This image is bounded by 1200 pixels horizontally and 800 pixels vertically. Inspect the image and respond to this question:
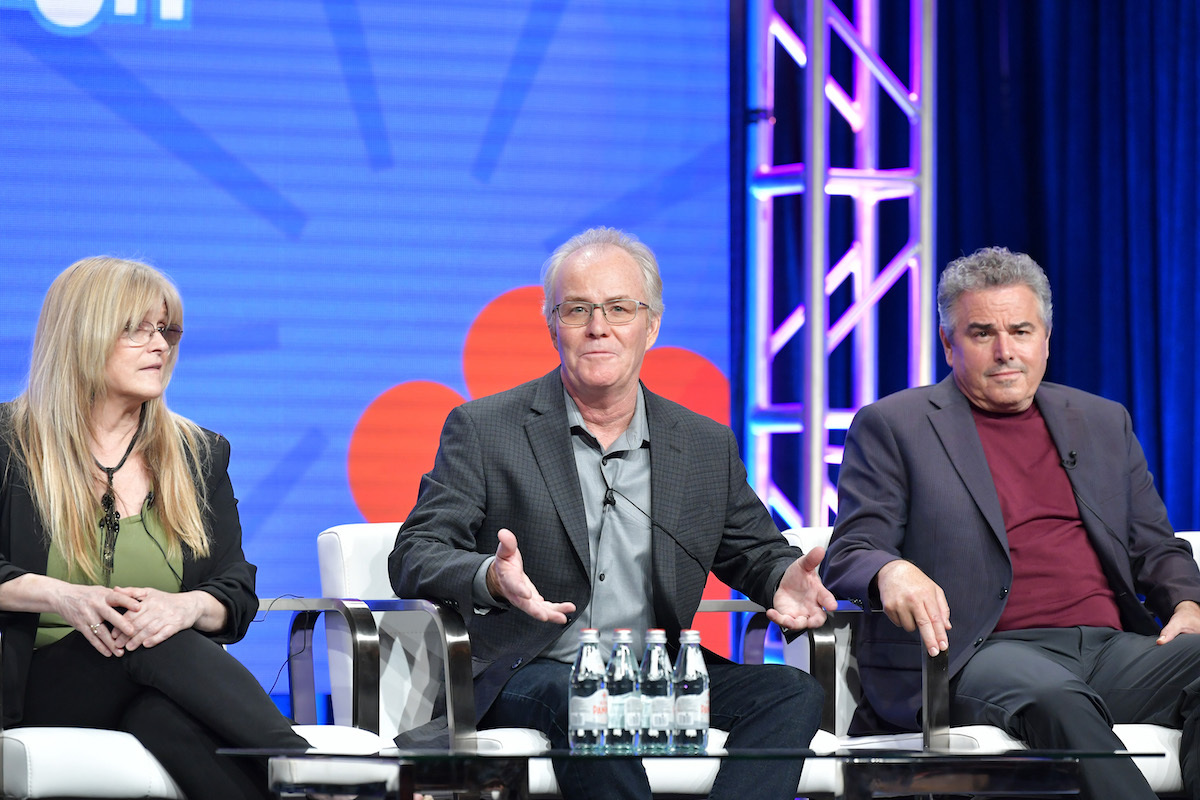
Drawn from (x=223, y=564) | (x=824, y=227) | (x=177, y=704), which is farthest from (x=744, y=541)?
(x=824, y=227)

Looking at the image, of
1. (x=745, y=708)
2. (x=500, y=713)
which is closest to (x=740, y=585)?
(x=745, y=708)

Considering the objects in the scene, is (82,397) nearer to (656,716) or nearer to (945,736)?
(656,716)

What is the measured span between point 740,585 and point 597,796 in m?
0.74

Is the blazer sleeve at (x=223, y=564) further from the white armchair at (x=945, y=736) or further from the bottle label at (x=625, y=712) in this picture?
the white armchair at (x=945, y=736)

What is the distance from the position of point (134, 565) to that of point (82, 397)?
339 millimetres

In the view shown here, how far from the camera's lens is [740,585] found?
113 inches

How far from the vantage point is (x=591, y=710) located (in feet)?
6.71

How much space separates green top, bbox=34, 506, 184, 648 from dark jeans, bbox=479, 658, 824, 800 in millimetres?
656

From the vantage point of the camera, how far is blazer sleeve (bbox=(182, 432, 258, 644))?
252 centimetres

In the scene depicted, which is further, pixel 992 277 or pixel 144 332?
pixel 992 277

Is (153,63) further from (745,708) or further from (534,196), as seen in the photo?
(745,708)

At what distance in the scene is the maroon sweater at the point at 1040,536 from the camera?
2.91m

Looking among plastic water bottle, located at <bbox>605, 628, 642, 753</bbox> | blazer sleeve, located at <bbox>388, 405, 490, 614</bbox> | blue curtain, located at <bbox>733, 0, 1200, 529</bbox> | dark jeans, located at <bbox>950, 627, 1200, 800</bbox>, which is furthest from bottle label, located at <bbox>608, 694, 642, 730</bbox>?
blue curtain, located at <bbox>733, 0, 1200, 529</bbox>

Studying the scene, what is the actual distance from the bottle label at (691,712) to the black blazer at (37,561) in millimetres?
922
